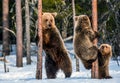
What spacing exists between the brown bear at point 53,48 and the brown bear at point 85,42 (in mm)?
1073

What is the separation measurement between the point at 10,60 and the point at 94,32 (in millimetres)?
15991

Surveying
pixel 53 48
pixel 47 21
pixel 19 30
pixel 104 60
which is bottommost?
pixel 104 60

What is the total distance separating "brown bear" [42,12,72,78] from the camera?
12.3 m

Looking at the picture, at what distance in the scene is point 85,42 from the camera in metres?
11.2

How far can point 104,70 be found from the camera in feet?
37.9

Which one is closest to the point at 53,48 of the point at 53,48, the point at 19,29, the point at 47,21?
the point at 53,48

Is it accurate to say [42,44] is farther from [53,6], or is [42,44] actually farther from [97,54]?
[53,6]

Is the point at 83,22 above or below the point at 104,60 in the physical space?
above

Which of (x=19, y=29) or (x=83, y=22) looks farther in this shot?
(x=19, y=29)

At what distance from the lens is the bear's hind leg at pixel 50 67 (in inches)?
500

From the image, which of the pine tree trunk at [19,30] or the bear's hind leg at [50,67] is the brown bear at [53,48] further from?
the pine tree trunk at [19,30]

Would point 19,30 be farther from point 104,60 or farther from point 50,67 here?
point 104,60

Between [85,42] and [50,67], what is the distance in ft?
6.67

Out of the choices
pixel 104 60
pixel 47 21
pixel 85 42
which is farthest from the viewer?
pixel 47 21
